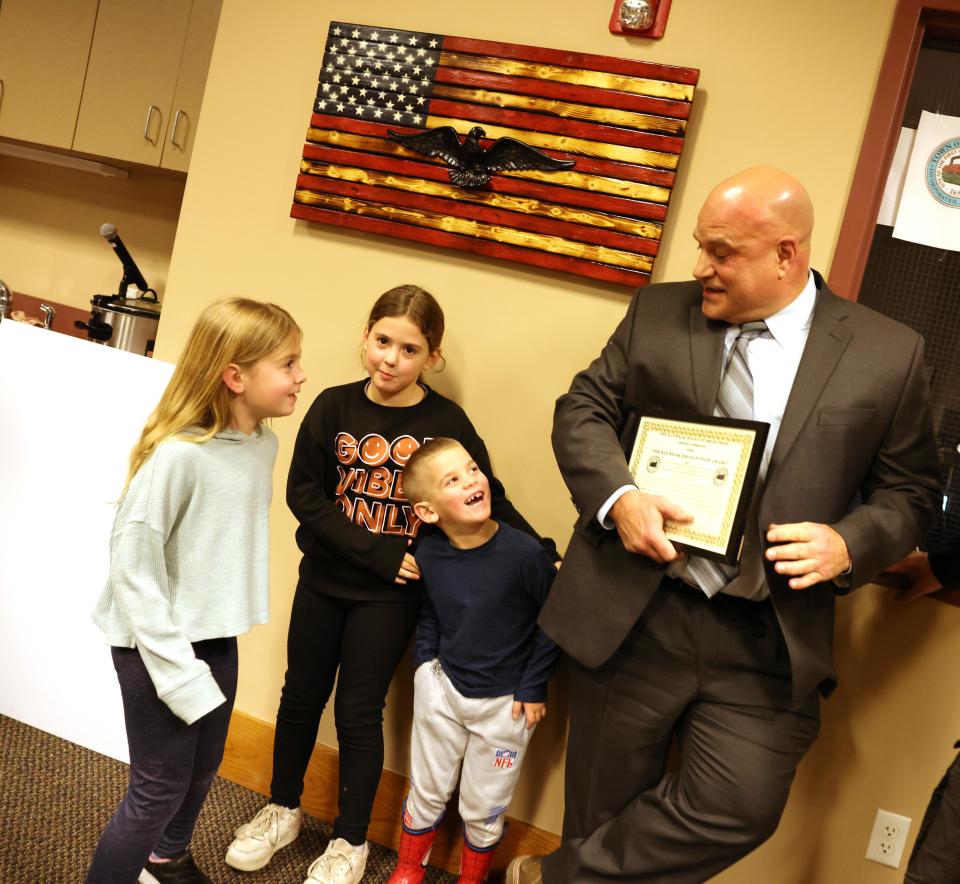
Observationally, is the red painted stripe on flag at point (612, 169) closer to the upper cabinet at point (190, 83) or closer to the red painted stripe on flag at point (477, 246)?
the red painted stripe on flag at point (477, 246)

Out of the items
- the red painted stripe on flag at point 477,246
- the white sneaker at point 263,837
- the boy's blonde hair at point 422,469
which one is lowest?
the white sneaker at point 263,837

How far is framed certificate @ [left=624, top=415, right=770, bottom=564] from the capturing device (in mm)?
1540

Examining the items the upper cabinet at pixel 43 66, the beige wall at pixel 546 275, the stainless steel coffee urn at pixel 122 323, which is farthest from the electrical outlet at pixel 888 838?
the upper cabinet at pixel 43 66

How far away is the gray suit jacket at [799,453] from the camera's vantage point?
161 cm

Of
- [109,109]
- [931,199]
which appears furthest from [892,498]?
[109,109]

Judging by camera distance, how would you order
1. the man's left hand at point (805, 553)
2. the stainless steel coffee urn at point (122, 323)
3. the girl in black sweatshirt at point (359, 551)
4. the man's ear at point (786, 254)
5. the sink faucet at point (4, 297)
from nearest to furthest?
the man's left hand at point (805, 553) < the man's ear at point (786, 254) < the girl in black sweatshirt at point (359, 551) < the stainless steel coffee urn at point (122, 323) < the sink faucet at point (4, 297)

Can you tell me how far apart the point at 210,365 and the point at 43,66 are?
2709 mm

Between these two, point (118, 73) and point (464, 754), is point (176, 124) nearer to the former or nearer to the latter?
point (118, 73)

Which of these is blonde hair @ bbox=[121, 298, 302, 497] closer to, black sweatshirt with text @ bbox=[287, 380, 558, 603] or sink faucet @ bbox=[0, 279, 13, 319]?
black sweatshirt with text @ bbox=[287, 380, 558, 603]

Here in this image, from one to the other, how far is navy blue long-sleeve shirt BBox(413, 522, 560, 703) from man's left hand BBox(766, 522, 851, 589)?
0.61 meters

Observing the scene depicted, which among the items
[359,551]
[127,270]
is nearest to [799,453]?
[359,551]

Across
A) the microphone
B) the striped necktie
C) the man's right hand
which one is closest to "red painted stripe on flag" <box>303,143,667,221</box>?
the striped necktie

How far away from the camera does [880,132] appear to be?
1987 millimetres

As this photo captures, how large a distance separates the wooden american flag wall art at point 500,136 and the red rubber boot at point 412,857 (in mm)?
1333
